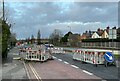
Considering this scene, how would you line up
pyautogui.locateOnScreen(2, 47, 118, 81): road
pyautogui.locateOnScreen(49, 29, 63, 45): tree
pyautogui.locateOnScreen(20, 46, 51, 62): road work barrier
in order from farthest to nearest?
pyautogui.locateOnScreen(49, 29, 63, 45): tree → pyautogui.locateOnScreen(20, 46, 51, 62): road work barrier → pyautogui.locateOnScreen(2, 47, 118, 81): road

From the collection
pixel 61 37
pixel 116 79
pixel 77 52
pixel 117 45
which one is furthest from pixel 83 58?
pixel 61 37

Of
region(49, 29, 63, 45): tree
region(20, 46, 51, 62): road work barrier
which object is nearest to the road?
region(20, 46, 51, 62): road work barrier

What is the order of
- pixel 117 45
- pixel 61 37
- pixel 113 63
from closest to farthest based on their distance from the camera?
1. pixel 113 63
2. pixel 117 45
3. pixel 61 37

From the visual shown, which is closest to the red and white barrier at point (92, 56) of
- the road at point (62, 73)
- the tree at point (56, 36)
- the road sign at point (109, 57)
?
the road sign at point (109, 57)

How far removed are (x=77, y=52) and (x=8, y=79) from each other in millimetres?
17314

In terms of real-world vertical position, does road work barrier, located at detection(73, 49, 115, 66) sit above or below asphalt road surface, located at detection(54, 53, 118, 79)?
above

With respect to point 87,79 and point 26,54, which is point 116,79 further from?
point 26,54

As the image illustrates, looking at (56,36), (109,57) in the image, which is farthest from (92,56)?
(56,36)

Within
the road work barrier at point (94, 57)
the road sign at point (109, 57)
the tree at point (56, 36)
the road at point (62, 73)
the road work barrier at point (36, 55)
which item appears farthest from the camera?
the tree at point (56, 36)

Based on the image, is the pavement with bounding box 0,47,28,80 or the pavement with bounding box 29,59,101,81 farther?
the pavement with bounding box 0,47,28,80

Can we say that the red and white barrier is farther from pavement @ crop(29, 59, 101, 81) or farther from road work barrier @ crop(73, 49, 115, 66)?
pavement @ crop(29, 59, 101, 81)

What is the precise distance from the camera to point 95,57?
1027 inches

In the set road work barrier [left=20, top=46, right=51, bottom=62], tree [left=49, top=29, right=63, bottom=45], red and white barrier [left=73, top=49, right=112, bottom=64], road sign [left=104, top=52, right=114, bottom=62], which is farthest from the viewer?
tree [left=49, top=29, right=63, bottom=45]

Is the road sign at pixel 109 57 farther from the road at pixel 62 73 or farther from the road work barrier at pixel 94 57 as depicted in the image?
the road at pixel 62 73
